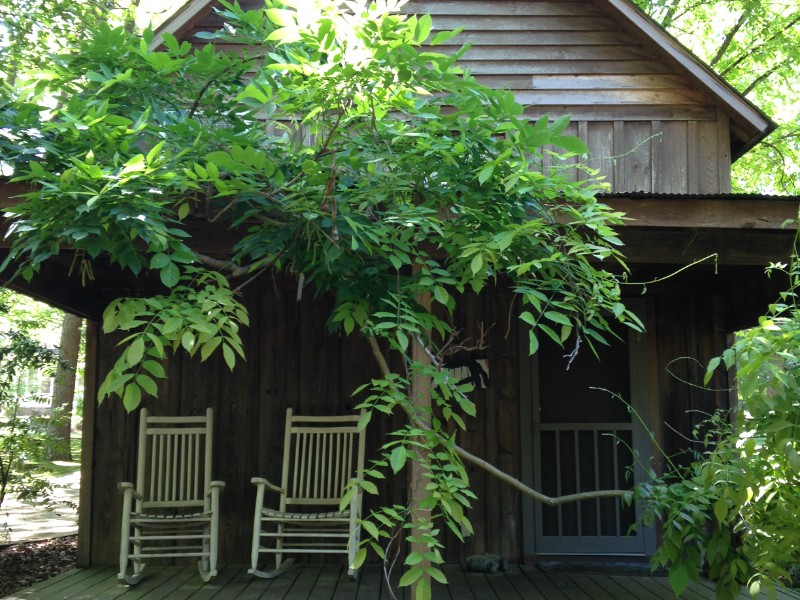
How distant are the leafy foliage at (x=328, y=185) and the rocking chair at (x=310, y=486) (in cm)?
189

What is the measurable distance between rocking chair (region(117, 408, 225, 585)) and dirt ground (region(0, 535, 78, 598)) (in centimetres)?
62

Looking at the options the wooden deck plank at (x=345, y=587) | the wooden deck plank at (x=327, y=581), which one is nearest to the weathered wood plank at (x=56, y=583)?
the wooden deck plank at (x=327, y=581)

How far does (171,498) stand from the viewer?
5.44 meters

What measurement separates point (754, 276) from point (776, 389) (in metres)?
2.66

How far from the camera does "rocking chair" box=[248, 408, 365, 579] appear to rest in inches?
193

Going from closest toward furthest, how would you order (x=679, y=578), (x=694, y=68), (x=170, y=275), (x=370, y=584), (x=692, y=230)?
1. (x=170, y=275)
2. (x=679, y=578)
3. (x=692, y=230)
4. (x=370, y=584)
5. (x=694, y=68)

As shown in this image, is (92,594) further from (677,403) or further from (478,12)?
(478,12)

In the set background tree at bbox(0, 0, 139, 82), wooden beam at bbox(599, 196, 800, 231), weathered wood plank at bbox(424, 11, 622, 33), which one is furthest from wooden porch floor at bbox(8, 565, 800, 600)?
background tree at bbox(0, 0, 139, 82)

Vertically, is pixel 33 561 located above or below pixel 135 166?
below

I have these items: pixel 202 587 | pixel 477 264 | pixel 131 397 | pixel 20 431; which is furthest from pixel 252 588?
pixel 477 264

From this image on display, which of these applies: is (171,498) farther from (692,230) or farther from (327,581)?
(692,230)

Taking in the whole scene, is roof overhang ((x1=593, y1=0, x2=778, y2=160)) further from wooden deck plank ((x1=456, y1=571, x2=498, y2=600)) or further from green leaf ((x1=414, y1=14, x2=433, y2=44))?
wooden deck plank ((x1=456, y1=571, x2=498, y2=600))

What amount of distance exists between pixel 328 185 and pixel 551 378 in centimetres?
289

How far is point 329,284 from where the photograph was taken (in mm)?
3346
